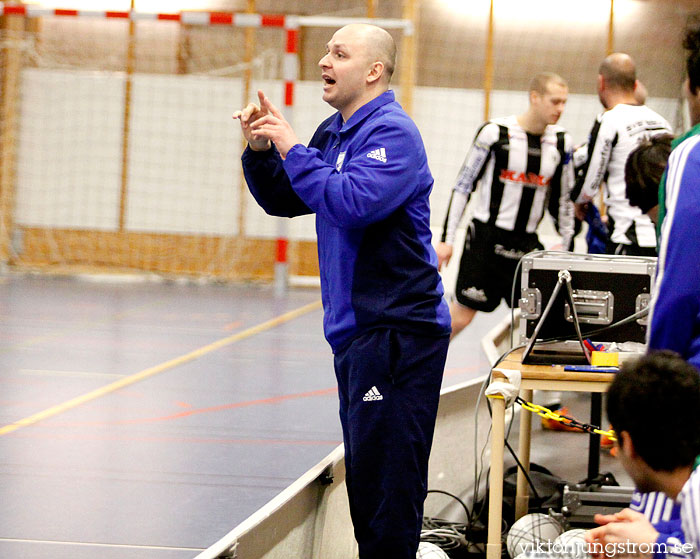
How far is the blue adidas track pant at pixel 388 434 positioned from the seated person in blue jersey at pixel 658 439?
2.88ft

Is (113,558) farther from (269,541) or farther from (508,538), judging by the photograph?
(508,538)

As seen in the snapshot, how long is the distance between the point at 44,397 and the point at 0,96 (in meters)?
7.50

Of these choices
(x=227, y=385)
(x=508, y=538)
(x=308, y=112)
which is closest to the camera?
(x=508, y=538)

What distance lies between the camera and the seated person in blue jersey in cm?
162

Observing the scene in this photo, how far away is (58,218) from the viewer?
1192 cm

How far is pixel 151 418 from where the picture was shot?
4.97 m

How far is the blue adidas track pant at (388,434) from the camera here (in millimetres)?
2523

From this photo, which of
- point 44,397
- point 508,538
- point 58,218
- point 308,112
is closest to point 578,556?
point 508,538

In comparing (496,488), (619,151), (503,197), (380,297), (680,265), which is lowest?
(496,488)

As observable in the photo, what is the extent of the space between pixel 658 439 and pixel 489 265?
13.1 feet

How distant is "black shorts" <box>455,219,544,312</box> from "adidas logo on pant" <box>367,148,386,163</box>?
3.18 metres

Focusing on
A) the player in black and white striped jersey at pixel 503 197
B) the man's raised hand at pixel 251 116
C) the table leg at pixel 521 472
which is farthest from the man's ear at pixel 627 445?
the player in black and white striped jersey at pixel 503 197

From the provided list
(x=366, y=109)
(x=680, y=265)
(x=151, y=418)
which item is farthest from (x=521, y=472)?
(x=151, y=418)

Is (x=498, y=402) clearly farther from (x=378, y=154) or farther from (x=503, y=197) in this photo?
(x=503, y=197)
